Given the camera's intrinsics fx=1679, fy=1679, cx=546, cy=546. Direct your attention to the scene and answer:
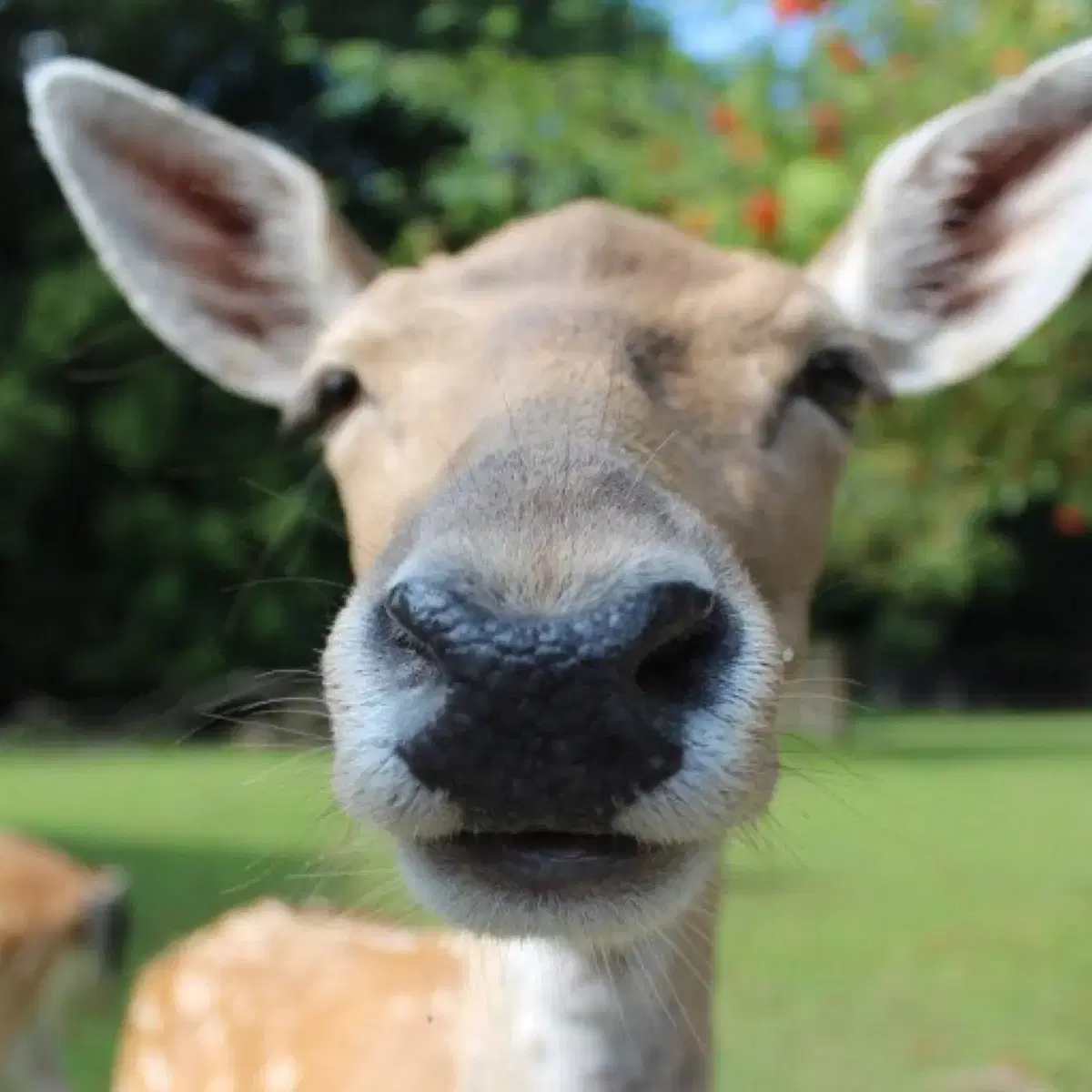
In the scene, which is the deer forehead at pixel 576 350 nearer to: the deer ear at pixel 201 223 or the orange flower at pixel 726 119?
the deer ear at pixel 201 223

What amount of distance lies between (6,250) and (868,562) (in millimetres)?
17914

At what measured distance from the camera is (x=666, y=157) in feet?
20.8

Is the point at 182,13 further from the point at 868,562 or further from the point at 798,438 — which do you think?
the point at 798,438

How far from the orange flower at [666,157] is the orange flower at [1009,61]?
159 cm

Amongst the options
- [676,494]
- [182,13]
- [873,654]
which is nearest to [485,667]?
[676,494]

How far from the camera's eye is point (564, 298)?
8.97ft

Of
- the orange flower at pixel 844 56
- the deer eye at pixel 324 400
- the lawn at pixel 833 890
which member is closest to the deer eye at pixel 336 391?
the deer eye at pixel 324 400

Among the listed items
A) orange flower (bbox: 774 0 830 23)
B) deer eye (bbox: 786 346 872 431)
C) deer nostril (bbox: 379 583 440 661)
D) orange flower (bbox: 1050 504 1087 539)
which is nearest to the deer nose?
deer nostril (bbox: 379 583 440 661)

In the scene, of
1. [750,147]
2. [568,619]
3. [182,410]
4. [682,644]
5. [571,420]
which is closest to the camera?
[568,619]

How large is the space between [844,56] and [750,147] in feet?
1.36

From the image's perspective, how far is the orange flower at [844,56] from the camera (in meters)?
5.48

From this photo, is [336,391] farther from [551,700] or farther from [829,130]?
[829,130]

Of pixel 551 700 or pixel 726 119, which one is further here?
pixel 726 119

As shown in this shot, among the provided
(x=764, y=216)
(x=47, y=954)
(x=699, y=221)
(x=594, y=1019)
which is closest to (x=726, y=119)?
(x=699, y=221)
